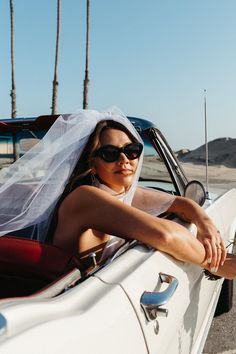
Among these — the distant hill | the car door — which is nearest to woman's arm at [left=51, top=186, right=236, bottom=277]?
the car door

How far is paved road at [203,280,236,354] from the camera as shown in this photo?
3.28m

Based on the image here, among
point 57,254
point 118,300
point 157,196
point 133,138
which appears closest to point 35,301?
point 118,300

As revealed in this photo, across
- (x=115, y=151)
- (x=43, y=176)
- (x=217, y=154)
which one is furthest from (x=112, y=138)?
(x=217, y=154)

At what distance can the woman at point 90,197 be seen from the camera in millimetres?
1993

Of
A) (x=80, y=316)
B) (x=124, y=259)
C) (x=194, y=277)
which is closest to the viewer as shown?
(x=80, y=316)

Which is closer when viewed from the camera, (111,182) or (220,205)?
(111,182)

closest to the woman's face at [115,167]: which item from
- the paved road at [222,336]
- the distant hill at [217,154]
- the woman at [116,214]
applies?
the woman at [116,214]

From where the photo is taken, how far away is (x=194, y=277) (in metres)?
2.17

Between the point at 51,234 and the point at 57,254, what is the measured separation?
0.50 m

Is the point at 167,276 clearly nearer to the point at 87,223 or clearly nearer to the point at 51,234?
the point at 87,223

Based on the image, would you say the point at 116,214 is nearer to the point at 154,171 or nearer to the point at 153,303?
the point at 153,303

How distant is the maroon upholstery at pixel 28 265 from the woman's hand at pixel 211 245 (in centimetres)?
81

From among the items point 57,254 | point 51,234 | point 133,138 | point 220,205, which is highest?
point 133,138

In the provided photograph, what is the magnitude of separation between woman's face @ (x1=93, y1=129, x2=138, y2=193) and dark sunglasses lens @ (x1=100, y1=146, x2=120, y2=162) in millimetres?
18
